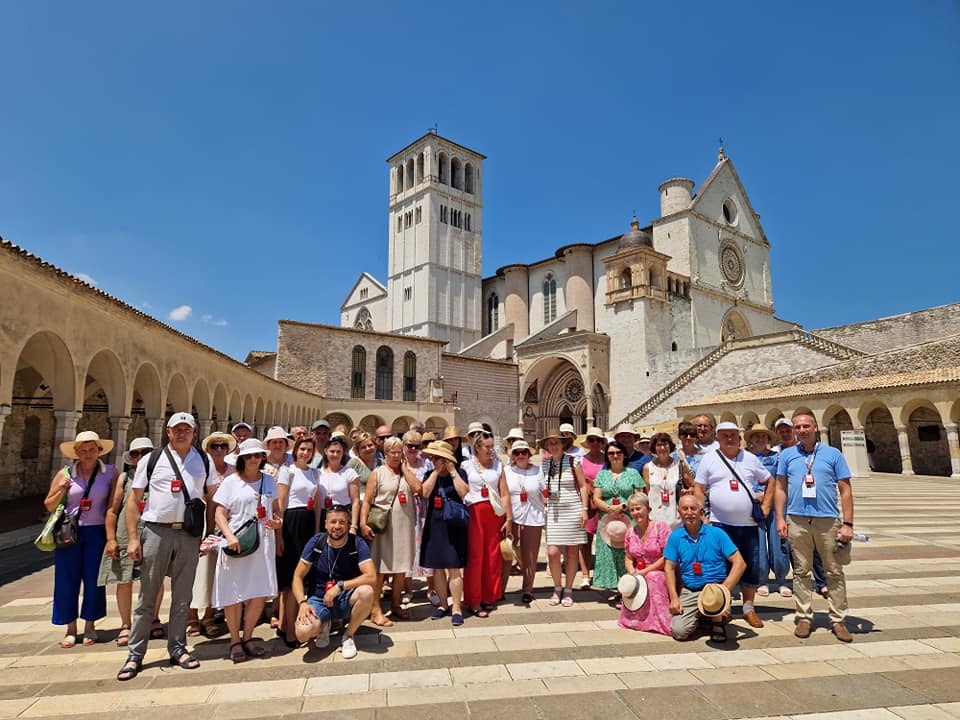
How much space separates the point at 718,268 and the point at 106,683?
38.8 meters

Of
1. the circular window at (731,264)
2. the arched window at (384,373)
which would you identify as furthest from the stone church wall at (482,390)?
the circular window at (731,264)

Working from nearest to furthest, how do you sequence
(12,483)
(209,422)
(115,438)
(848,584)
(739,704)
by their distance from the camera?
(739,704)
(848,584)
(115,438)
(12,483)
(209,422)

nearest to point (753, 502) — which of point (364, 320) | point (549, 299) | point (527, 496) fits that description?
point (527, 496)

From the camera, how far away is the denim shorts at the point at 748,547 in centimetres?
480

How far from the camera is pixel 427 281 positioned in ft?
154

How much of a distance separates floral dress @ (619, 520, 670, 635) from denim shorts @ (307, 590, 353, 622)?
2.30 meters

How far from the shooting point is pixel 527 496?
5543 millimetres

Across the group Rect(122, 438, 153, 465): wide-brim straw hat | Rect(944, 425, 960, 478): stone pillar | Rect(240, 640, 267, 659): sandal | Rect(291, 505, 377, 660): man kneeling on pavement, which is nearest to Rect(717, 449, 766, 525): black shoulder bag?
Rect(291, 505, 377, 660): man kneeling on pavement

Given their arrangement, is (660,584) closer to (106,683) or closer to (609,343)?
(106,683)

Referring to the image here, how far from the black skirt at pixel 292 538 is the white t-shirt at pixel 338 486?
215 mm

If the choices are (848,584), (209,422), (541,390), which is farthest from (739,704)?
(541,390)

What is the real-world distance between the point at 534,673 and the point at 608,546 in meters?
1.87

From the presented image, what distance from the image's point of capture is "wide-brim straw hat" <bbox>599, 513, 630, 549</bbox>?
5223 mm

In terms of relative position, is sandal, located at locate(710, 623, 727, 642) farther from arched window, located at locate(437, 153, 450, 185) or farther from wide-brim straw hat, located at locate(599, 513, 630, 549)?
arched window, located at locate(437, 153, 450, 185)
